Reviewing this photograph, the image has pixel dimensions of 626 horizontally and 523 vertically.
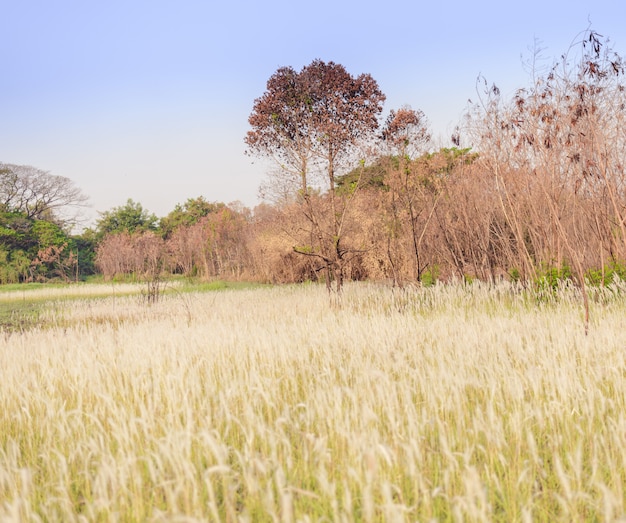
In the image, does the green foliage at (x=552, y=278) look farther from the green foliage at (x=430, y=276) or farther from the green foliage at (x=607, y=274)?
the green foliage at (x=430, y=276)

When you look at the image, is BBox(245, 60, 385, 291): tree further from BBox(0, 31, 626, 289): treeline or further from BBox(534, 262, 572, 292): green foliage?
BBox(534, 262, 572, 292): green foliage

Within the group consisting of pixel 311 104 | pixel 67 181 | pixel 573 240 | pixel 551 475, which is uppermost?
pixel 67 181

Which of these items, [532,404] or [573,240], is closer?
[532,404]

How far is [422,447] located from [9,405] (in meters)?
3.09

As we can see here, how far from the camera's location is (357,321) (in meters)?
6.32

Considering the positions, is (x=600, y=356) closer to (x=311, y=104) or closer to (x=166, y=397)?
(x=166, y=397)

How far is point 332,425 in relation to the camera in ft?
8.75

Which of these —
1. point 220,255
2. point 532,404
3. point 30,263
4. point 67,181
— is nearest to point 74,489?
point 532,404

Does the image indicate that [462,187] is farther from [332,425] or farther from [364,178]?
[332,425]

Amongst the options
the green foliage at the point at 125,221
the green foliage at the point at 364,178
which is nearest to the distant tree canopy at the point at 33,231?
the green foliage at the point at 125,221

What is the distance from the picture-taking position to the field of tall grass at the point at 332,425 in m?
1.88

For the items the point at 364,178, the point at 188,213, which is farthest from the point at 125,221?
the point at 364,178

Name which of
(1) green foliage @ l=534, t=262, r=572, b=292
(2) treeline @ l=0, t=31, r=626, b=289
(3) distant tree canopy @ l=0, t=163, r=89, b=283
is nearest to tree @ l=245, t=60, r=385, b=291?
(2) treeline @ l=0, t=31, r=626, b=289

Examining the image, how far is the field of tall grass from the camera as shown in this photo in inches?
73.9
